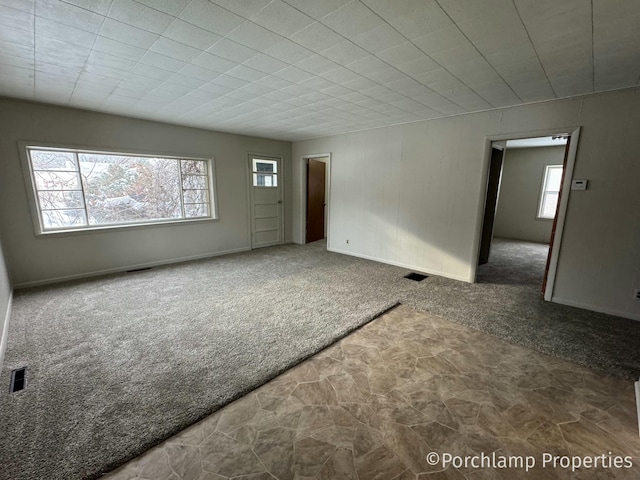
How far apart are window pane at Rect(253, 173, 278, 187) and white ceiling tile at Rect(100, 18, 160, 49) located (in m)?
3.97

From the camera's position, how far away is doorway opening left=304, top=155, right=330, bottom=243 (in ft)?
22.0

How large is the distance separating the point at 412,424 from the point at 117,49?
137 inches

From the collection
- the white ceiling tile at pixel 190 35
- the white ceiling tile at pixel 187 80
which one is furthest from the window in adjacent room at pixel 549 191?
the white ceiling tile at pixel 190 35

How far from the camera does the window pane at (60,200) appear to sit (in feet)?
12.7

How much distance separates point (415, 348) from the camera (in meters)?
2.47

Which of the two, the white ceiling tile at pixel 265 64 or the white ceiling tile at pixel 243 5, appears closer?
the white ceiling tile at pixel 243 5

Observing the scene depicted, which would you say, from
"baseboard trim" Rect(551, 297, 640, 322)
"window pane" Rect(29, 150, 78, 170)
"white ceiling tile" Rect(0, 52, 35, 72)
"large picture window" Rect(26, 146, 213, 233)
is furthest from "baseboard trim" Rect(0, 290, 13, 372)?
"baseboard trim" Rect(551, 297, 640, 322)

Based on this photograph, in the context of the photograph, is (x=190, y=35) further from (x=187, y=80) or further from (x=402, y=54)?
(x=402, y=54)

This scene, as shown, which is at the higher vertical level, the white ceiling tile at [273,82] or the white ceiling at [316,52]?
the white ceiling tile at [273,82]

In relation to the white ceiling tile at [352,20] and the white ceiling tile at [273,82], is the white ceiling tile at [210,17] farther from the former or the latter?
the white ceiling tile at [273,82]

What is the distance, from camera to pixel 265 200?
20.8 ft

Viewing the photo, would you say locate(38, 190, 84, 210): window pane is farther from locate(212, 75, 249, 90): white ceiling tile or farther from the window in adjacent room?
the window in adjacent room

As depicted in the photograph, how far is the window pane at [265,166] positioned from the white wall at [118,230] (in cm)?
23

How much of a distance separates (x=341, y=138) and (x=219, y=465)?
5.30 metres
